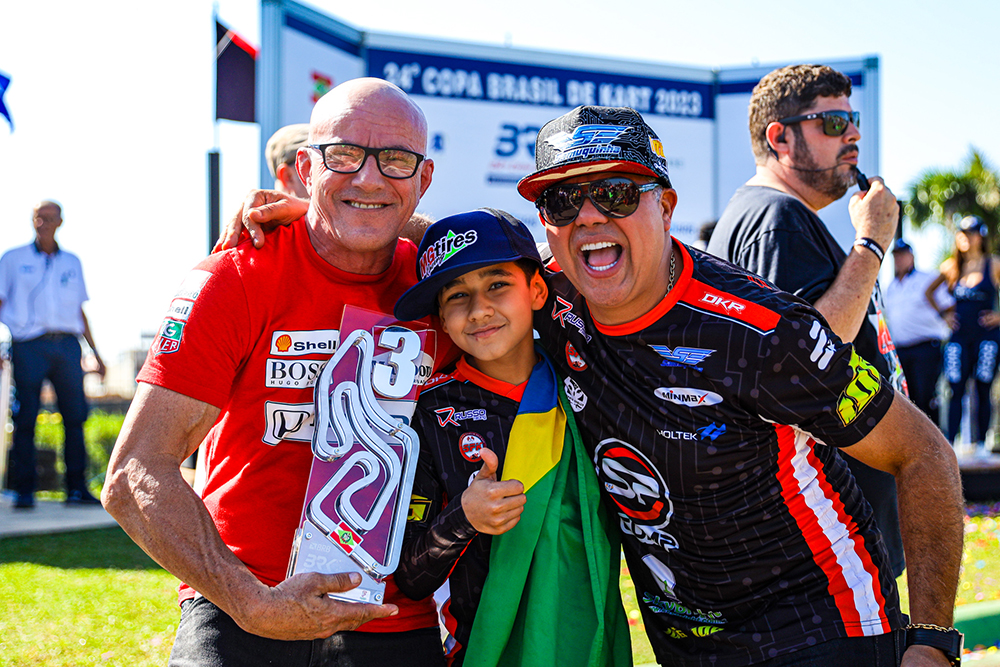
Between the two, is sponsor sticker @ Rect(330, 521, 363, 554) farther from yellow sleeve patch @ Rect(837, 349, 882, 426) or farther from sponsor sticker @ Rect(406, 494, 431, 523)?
yellow sleeve patch @ Rect(837, 349, 882, 426)

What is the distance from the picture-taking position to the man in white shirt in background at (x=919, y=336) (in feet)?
29.6

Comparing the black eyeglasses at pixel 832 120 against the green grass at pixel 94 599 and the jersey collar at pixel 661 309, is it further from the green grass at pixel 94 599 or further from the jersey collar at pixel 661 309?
the green grass at pixel 94 599

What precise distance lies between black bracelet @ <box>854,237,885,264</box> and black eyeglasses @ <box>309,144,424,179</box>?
5.61 feet

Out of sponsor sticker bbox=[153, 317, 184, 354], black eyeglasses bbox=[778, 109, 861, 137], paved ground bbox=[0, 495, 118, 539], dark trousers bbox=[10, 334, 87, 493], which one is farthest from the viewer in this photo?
dark trousers bbox=[10, 334, 87, 493]

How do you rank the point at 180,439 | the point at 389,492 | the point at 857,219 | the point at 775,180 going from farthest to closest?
1. the point at 775,180
2. the point at 857,219
3. the point at 389,492
4. the point at 180,439

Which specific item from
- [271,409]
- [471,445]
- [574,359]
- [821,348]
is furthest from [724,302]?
[271,409]

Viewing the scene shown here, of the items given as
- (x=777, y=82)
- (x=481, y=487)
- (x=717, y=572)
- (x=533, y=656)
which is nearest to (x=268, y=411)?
(x=481, y=487)

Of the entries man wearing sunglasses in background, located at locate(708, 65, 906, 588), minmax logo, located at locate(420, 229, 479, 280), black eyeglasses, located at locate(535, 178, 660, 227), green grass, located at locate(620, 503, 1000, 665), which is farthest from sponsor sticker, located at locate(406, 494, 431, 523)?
green grass, located at locate(620, 503, 1000, 665)

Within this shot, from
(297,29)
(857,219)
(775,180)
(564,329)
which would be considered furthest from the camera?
(297,29)

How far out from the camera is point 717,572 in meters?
2.12

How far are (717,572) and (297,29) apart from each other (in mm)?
3814

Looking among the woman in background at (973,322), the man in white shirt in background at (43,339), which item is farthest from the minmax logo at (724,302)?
the woman in background at (973,322)

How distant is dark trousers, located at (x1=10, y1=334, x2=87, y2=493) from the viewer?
665cm

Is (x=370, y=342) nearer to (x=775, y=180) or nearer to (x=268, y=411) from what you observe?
(x=268, y=411)
